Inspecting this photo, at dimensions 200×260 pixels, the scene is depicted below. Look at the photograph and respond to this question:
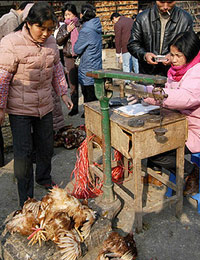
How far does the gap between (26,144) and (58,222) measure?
0.99 meters

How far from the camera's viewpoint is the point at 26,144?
2740mm

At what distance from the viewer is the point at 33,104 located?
2.71 meters

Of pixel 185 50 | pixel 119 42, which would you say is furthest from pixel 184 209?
pixel 119 42

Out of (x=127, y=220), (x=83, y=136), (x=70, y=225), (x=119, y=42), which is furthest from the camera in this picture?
(x=119, y=42)

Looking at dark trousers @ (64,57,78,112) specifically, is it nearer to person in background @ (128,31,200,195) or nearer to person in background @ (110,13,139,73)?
person in background @ (110,13,139,73)

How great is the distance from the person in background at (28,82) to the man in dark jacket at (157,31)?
1084mm

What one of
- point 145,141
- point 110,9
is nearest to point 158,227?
point 145,141

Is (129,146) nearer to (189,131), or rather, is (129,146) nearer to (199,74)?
(189,131)

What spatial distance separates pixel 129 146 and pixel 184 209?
980 millimetres

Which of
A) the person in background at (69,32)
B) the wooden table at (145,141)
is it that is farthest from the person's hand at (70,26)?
the wooden table at (145,141)

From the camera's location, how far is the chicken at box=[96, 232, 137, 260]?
6.81 feet

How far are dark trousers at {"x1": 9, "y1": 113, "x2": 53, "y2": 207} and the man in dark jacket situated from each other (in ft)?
4.52

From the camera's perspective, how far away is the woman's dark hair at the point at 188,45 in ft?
8.24

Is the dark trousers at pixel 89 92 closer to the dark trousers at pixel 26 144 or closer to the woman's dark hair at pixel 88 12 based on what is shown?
the woman's dark hair at pixel 88 12
